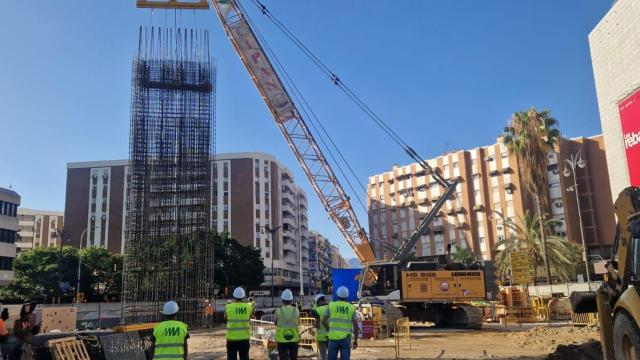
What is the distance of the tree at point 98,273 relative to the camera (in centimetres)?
6812

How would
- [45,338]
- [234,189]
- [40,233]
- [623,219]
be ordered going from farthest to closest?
1. [40,233]
2. [234,189]
3. [45,338]
4. [623,219]

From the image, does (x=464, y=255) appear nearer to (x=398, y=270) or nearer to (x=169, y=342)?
(x=398, y=270)

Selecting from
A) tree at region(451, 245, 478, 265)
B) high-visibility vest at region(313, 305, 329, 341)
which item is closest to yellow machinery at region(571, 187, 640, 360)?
high-visibility vest at region(313, 305, 329, 341)

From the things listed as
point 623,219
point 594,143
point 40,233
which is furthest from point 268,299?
point 40,233

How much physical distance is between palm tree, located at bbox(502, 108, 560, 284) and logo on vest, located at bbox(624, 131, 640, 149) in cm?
2235

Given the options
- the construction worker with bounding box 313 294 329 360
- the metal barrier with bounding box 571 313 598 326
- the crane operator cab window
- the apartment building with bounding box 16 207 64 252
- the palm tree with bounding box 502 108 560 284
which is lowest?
the metal barrier with bounding box 571 313 598 326

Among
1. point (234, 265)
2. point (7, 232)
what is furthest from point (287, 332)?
point (234, 265)

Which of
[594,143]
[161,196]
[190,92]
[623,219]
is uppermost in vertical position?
[594,143]

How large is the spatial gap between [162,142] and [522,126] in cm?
2693

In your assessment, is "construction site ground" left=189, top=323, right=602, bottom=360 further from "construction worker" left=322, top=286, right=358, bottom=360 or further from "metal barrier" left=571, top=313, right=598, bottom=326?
"construction worker" left=322, top=286, right=358, bottom=360

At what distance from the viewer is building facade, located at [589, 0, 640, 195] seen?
59.0 feet

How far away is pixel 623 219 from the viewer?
8.04 metres

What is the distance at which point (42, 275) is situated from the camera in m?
65.7

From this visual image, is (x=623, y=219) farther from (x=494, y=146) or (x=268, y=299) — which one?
(x=494, y=146)
